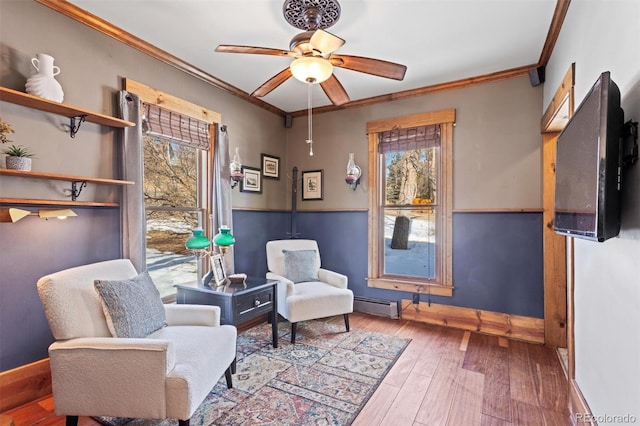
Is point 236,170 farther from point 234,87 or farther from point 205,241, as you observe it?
point 205,241

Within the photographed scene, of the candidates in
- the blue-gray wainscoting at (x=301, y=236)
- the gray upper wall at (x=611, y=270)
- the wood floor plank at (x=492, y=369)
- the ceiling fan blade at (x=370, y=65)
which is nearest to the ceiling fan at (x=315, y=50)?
the ceiling fan blade at (x=370, y=65)

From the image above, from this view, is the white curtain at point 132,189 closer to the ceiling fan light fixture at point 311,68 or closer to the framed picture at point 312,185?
the ceiling fan light fixture at point 311,68

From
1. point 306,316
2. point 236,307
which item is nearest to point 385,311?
point 306,316

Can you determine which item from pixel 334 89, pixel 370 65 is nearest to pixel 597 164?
pixel 370 65

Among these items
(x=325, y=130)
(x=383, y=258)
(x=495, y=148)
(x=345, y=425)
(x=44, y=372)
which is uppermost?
(x=325, y=130)

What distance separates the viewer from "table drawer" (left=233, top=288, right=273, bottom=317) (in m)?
2.53

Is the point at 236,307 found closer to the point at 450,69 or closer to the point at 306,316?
the point at 306,316

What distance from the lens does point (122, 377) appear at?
159cm

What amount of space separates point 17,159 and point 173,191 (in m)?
1.23

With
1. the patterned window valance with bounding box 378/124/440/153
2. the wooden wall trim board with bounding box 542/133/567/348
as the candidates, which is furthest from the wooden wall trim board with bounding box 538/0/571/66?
the patterned window valance with bounding box 378/124/440/153

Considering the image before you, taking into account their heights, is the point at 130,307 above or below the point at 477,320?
above

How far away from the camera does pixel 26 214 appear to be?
196 cm

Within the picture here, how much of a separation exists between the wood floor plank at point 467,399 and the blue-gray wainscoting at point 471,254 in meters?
1.08

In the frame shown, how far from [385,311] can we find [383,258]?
2.05ft
